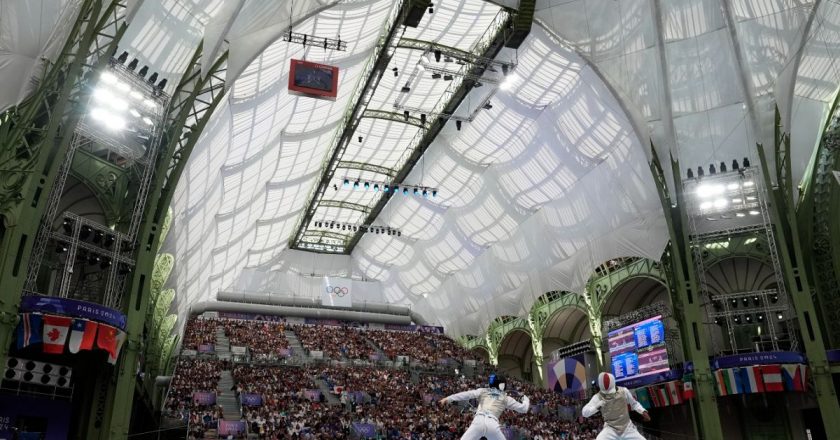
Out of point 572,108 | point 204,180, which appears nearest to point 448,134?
point 572,108

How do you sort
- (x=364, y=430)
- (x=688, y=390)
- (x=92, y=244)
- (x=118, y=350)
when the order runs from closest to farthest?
(x=118, y=350) < (x=92, y=244) < (x=364, y=430) < (x=688, y=390)

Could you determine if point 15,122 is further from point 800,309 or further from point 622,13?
point 800,309

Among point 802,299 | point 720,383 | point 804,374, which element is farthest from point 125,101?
point 804,374

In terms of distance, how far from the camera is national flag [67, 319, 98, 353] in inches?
749

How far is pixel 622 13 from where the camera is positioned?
2694 cm

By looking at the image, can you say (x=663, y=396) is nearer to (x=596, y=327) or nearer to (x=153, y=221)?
(x=596, y=327)

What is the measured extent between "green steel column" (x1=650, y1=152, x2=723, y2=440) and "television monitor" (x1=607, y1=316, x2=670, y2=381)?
3661 mm

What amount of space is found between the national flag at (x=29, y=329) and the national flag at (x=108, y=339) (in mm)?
1758

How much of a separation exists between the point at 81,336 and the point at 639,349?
28.1m

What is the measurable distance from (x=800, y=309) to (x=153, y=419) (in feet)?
113

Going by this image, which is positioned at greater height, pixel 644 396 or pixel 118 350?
pixel 118 350

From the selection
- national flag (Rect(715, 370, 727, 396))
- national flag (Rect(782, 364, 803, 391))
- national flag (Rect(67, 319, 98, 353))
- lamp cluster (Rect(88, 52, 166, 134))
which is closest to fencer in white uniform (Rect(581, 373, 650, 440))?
national flag (Rect(67, 319, 98, 353))

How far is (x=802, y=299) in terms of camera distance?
27.1 m

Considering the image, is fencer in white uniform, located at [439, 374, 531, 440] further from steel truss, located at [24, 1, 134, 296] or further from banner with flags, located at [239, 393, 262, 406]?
banner with flags, located at [239, 393, 262, 406]
